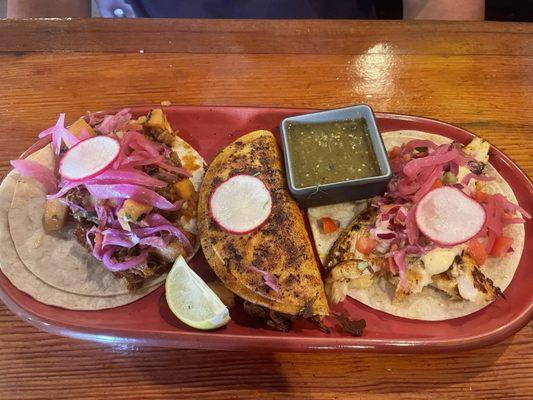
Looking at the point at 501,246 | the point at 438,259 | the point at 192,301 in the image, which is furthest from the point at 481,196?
the point at 192,301

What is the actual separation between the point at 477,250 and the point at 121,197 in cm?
185

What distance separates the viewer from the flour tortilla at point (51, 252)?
7.95 ft

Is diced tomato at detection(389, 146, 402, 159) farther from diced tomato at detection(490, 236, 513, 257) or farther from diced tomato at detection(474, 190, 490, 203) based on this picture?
diced tomato at detection(490, 236, 513, 257)

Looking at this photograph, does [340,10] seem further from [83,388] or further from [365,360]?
[83,388]

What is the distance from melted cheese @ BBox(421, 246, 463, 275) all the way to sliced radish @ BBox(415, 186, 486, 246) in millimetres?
47

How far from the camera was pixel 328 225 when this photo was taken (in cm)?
259

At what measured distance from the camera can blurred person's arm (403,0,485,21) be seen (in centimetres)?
360

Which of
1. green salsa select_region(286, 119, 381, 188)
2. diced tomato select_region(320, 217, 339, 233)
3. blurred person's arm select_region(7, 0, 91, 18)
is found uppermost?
blurred person's arm select_region(7, 0, 91, 18)

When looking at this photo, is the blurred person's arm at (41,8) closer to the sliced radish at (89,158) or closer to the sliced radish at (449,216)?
the sliced radish at (89,158)

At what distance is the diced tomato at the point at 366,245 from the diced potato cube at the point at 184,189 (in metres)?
0.98

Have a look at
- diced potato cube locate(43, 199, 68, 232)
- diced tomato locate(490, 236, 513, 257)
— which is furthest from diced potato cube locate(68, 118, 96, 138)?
diced tomato locate(490, 236, 513, 257)

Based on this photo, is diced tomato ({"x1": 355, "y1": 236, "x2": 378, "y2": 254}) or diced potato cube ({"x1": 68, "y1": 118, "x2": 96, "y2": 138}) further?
diced potato cube ({"x1": 68, "y1": 118, "x2": 96, "y2": 138})

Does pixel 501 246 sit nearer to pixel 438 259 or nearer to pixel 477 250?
pixel 477 250

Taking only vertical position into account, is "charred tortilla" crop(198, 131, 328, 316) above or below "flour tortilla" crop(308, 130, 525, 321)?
above
